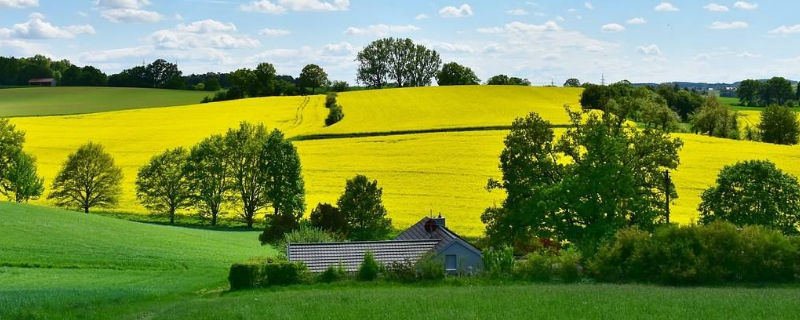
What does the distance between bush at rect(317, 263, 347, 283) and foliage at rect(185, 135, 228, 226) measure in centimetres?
2799

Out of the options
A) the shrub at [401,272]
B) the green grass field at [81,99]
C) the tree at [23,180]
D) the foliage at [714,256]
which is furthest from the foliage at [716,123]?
the shrub at [401,272]

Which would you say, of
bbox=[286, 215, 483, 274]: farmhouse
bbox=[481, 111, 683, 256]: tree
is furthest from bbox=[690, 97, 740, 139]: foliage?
bbox=[286, 215, 483, 274]: farmhouse

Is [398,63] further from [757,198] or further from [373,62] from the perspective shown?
[757,198]

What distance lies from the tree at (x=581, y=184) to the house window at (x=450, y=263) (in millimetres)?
4178

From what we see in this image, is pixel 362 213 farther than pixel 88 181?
No

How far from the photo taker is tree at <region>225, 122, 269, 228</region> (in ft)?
182

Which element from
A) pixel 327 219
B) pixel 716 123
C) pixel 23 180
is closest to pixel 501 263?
Answer: pixel 327 219

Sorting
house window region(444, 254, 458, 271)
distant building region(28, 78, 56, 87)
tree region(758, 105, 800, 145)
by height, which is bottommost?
house window region(444, 254, 458, 271)

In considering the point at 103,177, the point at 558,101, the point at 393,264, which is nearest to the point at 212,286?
the point at 393,264

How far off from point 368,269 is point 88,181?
37.8 meters

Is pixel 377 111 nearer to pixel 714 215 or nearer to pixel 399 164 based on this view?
pixel 399 164

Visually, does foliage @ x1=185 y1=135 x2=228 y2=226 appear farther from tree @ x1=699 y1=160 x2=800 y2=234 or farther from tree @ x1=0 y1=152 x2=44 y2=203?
tree @ x1=699 y1=160 x2=800 y2=234

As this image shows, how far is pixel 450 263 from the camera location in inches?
1249

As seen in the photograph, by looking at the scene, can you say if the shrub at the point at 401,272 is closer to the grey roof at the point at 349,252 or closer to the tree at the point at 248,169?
the grey roof at the point at 349,252
